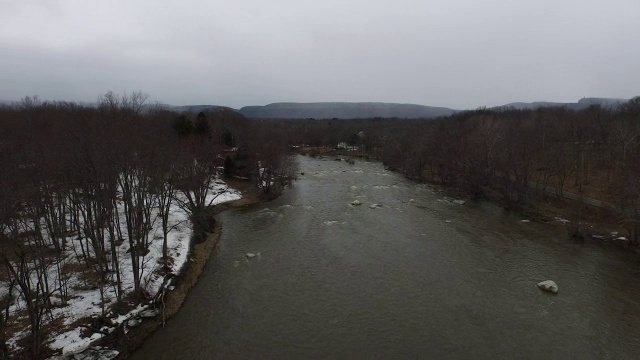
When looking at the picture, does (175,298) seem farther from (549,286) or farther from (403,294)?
(549,286)

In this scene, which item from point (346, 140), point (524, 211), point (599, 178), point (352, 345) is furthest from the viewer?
point (346, 140)

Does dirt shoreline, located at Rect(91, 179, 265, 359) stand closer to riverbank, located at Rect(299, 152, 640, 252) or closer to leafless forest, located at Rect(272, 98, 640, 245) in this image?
riverbank, located at Rect(299, 152, 640, 252)

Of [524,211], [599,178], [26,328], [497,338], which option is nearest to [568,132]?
[599,178]

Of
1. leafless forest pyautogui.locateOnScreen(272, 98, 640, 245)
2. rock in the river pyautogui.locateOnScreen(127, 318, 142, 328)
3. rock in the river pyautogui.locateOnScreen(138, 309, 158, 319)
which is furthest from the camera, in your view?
leafless forest pyautogui.locateOnScreen(272, 98, 640, 245)

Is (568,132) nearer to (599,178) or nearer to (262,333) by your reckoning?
(599,178)

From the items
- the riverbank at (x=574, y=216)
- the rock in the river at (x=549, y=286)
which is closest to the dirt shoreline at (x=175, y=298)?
the rock in the river at (x=549, y=286)

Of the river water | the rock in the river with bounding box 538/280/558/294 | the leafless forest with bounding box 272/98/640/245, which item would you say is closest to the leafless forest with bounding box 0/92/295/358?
the river water

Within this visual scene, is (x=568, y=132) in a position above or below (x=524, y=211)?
above

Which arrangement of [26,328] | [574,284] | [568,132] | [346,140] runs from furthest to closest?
[346,140]
[568,132]
[574,284]
[26,328]
